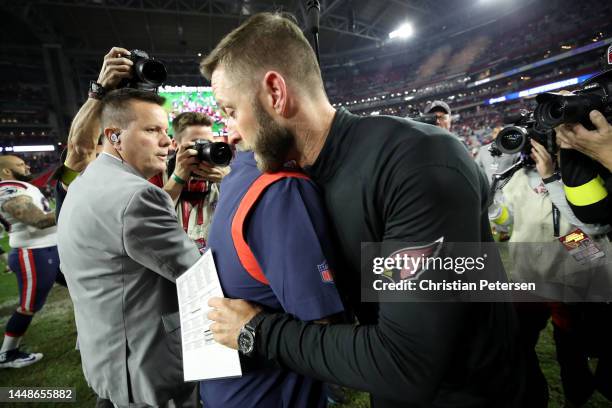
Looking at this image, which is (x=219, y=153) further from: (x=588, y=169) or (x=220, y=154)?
(x=588, y=169)

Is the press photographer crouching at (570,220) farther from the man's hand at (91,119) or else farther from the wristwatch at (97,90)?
the wristwatch at (97,90)

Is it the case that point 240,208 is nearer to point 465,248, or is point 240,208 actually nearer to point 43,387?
point 465,248

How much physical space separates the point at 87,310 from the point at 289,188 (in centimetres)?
128

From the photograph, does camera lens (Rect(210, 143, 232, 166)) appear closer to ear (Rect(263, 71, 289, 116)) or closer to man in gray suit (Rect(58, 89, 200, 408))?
man in gray suit (Rect(58, 89, 200, 408))

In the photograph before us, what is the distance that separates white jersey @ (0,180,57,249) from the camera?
338cm

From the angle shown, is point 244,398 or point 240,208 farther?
point 244,398

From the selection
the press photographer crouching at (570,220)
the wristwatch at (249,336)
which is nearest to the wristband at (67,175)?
the wristwatch at (249,336)

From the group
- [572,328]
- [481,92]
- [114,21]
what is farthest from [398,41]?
[572,328]

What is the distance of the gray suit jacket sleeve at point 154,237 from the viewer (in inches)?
51.8

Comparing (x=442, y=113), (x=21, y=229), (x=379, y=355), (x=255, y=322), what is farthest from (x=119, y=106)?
(x=442, y=113)

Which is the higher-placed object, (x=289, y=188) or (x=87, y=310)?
(x=289, y=188)

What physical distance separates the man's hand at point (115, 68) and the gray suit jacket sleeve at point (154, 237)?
0.96 meters

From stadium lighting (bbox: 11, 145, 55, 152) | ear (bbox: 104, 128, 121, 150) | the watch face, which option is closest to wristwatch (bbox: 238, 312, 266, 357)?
the watch face

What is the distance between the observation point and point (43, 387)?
2.86 metres
